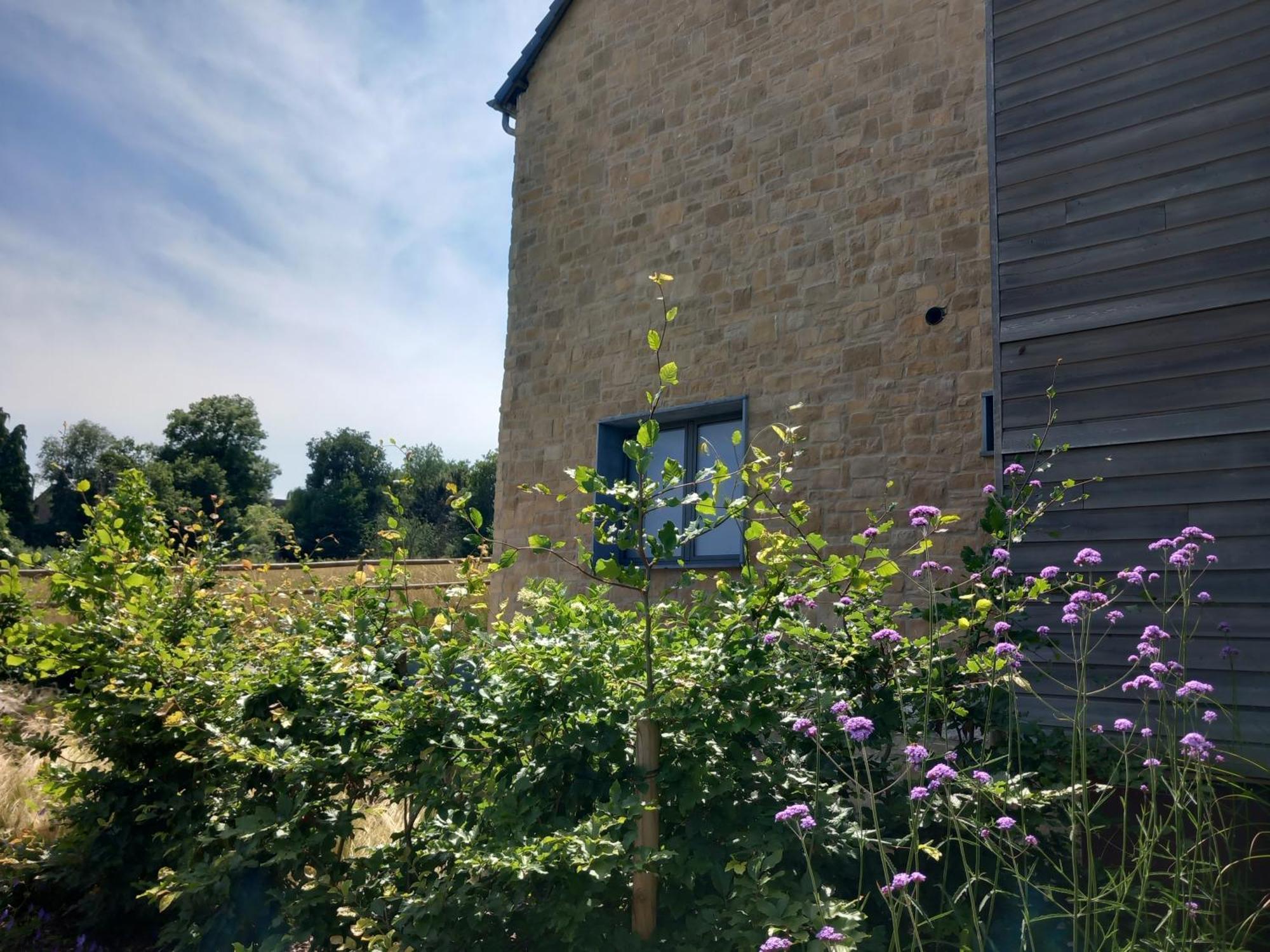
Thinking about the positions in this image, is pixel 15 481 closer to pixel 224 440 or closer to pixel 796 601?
pixel 224 440

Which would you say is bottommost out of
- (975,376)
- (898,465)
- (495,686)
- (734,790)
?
(734,790)

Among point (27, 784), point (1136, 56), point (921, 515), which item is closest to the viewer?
point (921, 515)

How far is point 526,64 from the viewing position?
10.0 metres

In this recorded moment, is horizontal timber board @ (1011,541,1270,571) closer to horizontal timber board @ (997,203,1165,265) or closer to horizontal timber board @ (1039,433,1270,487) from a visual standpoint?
horizontal timber board @ (1039,433,1270,487)

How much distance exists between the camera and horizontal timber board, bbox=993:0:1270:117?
3.71 metres

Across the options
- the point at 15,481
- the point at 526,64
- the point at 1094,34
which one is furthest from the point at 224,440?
the point at 1094,34

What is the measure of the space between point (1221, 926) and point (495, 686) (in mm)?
2065

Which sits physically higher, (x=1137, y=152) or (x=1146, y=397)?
(x=1137, y=152)

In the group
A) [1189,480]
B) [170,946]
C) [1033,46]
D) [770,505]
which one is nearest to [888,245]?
[1033,46]

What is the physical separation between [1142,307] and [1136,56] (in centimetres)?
110

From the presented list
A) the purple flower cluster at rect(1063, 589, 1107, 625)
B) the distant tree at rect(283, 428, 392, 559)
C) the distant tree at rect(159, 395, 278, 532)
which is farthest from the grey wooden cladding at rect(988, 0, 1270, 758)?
the distant tree at rect(159, 395, 278, 532)

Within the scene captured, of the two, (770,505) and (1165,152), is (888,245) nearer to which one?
(1165,152)

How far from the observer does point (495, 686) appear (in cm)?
278

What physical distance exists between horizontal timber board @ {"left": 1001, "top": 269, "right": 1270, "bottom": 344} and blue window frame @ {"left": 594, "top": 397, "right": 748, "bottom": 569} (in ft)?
11.3
